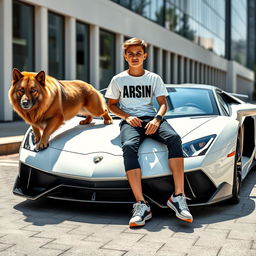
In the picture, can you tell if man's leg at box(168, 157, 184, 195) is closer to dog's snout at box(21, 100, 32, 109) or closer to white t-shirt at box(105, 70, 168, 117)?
white t-shirt at box(105, 70, 168, 117)

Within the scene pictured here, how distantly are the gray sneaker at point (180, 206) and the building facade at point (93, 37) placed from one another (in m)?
11.8

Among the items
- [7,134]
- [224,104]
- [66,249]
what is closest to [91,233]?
[66,249]

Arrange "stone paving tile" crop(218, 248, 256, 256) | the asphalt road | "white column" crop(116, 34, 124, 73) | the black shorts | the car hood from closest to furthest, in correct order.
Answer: "stone paving tile" crop(218, 248, 256, 256)
the asphalt road
the black shorts
the car hood
"white column" crop(116, 34, 124, 73)

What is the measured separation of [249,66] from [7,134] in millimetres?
77029

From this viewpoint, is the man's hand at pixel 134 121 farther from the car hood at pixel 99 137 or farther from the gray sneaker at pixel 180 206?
the gray sneaker at pixel 180 206

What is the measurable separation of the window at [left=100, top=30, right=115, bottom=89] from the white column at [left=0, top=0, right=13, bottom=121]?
6787 millimetres

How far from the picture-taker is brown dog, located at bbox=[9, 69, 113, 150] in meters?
4.46

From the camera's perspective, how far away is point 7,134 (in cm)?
1092

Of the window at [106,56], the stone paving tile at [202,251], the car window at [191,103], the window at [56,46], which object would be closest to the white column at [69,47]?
the window at [56,46]

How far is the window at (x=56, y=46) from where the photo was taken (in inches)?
693

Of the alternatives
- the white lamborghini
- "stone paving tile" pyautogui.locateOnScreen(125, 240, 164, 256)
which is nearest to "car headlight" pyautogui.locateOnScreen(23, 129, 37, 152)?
the white lamborghini

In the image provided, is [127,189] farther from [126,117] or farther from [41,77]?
[41,77]

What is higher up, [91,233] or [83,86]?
[83,86]

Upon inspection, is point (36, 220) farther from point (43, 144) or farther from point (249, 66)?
point (249, 66)
